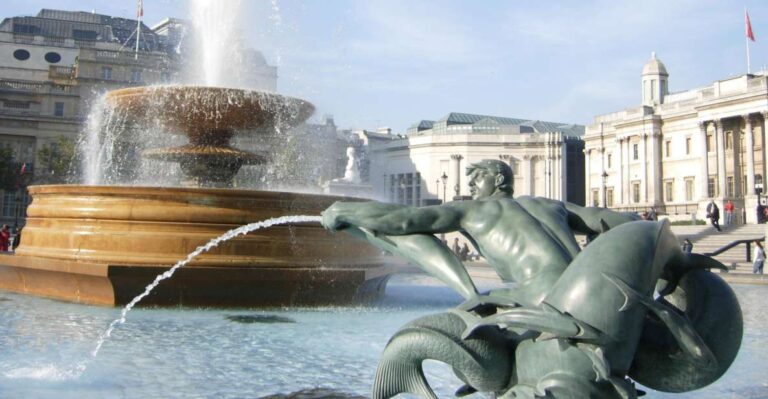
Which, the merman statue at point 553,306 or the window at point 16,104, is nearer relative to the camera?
the merman statue at point 553,306

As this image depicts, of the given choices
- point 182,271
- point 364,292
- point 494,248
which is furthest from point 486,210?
point 364,292

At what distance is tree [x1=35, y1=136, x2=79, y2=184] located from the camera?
145 ft

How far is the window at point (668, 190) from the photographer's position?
58000 millimetres

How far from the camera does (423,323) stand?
2729 millimetres

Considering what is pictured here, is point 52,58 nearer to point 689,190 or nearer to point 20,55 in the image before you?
point 20,55

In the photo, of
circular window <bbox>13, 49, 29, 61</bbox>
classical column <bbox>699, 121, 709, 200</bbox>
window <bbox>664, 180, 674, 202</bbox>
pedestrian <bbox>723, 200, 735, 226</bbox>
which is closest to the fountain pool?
pedestrian <bbox>723, 200, 735, 226</bbox>

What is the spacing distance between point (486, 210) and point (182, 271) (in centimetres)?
545

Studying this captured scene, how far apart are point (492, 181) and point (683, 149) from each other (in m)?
58.4

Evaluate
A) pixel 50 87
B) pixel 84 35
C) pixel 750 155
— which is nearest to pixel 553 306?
pixel 750 155

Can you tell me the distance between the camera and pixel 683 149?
56781 millimetres

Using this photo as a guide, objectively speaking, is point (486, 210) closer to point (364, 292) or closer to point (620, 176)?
point (364, 292)

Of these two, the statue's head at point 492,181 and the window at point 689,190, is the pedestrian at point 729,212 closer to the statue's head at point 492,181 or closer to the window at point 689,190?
the window at point 689,190

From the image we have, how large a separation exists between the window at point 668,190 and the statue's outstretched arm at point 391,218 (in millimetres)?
59445

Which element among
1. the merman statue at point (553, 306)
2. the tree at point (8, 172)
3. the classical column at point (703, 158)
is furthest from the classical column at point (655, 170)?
the merman statue at point (553, 306)
